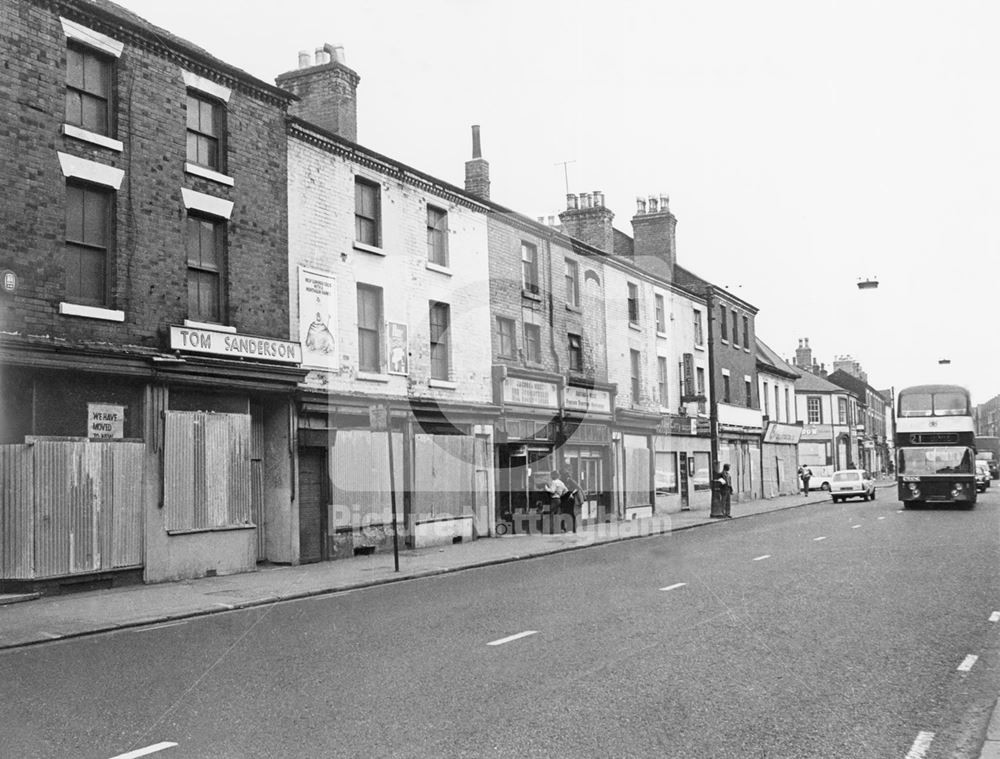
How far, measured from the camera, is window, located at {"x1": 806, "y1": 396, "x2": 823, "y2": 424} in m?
75.6

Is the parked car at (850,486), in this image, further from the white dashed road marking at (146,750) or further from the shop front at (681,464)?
the white dashed road marking at (146,750)

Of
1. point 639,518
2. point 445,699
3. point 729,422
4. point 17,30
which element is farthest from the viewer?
point 729,422

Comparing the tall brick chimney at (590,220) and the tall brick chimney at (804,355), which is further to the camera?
the tall brick chimney at (804,355)

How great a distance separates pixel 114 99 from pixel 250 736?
42.7 ft

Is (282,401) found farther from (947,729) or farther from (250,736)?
(947,729)

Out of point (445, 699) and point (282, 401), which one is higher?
point (282, 401)

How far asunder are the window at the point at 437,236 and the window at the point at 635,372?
41.4 ft

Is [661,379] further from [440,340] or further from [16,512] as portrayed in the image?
[16,512]

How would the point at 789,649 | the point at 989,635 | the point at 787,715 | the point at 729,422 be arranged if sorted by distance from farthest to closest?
the point at 729,422 → the point at 989,635 → the point at 789,649 → the point at 787,715

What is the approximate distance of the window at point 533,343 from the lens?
28.2 metres

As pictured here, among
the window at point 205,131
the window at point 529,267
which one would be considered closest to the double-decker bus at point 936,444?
the window at point 529,267

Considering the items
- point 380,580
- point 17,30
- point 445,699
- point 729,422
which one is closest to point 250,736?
point 445,699

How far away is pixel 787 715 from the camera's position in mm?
6699

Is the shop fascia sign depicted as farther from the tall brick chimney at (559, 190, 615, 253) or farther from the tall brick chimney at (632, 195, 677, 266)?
the tall brick chimney at (632, 195, 677, 266)
